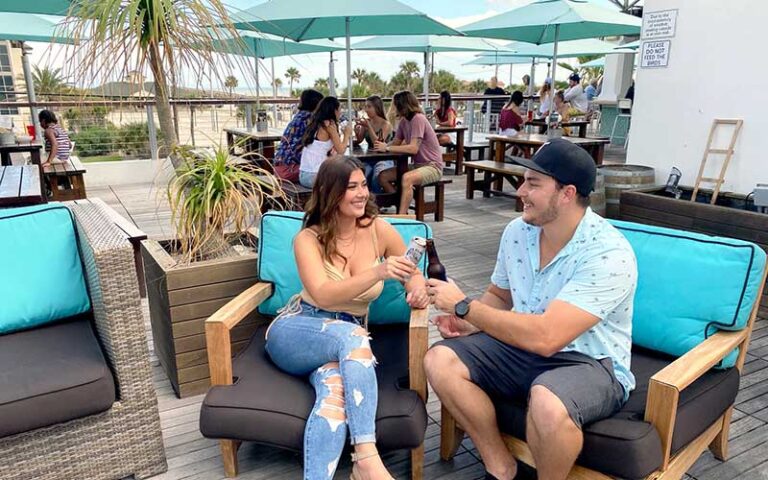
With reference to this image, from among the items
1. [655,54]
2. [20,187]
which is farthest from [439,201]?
[20,187]

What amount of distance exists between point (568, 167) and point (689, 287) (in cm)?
67

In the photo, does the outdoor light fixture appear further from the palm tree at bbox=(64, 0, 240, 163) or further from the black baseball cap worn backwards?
the palm tree at bbox=(64, 0, 240, 163)

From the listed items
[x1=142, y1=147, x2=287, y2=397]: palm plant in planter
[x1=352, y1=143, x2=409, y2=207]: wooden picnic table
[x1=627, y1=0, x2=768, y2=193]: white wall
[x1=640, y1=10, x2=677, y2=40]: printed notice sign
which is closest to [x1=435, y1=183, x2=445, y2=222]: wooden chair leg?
[x1=352, y1=143, x2=409, y2=207]: wooden picnic table

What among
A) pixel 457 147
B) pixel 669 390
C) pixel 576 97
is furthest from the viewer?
pixel 576 97

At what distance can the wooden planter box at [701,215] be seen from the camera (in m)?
3.31

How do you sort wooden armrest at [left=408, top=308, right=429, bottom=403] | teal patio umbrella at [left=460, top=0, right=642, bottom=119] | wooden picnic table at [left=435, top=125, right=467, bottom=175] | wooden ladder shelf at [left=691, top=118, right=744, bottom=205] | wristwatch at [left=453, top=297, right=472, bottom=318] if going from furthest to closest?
wooden picnic table at [left=435, top=125, right=467, bottom=175] → teal patio umbrella at [left=460, top=0, right=642, bottom=119] → wooden ladder shelf at [left=691, top=118, right=744, bottom=205] → wooden armrest at [left=408, top=308, right=429, bottom=403] → wristwatch at [left=453, top=297, right=472, bottom=318]

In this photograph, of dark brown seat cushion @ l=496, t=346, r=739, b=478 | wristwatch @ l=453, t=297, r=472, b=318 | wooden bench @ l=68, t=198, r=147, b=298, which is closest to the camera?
dark brown seat cushion @ l=496, t=346, r=739, b=478

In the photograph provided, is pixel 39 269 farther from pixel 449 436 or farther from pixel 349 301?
pixel 449 436

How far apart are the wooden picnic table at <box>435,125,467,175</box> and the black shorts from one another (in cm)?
636

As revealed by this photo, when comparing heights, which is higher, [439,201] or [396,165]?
[396,165]

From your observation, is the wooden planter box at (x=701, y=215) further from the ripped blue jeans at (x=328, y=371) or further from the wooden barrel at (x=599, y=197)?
the ripped blue jeans at (x=328, y=371)

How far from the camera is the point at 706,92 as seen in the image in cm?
420

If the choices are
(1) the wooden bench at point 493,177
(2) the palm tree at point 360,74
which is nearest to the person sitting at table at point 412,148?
(1) the wooden bench at point 493,177

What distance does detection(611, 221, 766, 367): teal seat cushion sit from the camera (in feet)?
6.26
